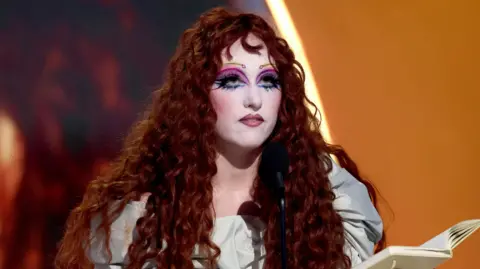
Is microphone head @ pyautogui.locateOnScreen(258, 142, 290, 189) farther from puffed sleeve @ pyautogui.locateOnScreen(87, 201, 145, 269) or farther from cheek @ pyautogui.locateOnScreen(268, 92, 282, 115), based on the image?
puffed sleeve @ pyautogui.locateOnScreen(87, 201, 145, 269)

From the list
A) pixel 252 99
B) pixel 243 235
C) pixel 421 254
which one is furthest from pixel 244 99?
pixel 421 254

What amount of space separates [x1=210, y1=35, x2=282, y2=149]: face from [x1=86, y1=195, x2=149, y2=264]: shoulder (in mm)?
224

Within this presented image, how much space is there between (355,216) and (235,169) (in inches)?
10.2

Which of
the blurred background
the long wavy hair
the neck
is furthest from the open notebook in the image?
the blurred background

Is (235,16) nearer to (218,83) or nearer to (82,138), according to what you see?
(218,83)

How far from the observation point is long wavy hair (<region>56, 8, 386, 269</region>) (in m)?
1.35

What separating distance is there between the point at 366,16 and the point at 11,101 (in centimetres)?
93

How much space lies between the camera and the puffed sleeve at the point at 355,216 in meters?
1.42

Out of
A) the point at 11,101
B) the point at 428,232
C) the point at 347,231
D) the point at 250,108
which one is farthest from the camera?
the point at 428,232

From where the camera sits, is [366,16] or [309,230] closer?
[309,230]

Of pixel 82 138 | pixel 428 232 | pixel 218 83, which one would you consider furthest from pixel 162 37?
pixel 428 232

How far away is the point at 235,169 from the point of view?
1400mm

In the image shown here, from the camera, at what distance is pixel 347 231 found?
56.2 inches

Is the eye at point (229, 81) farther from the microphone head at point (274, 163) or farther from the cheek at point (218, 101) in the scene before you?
the microphone head at point (274, 163)
